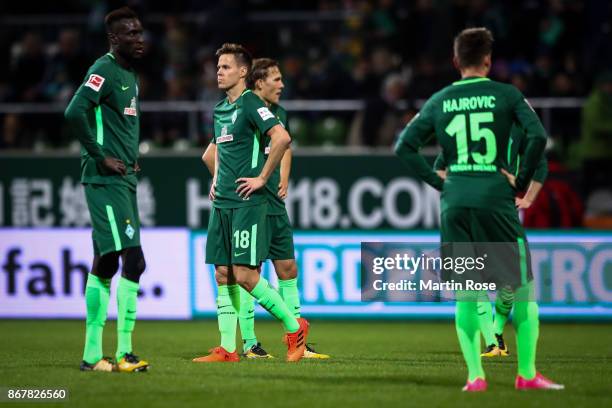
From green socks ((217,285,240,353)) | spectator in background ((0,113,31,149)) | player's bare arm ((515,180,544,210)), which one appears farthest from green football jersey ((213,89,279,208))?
spectator in background ((0,113,31,149))

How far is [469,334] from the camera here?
7320 mm

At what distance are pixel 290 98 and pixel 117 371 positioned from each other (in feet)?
32.5

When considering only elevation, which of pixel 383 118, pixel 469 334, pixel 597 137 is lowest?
pixel 469 334

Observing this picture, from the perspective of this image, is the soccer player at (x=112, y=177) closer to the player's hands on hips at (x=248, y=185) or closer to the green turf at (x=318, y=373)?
the green turf at (x=318, y=373)

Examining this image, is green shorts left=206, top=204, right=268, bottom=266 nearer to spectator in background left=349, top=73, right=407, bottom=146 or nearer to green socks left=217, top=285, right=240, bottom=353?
green socks left=217, top=285, right=240, bottom=353

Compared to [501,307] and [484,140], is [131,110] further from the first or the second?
[501,307]

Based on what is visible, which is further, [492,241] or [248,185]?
[248,185]

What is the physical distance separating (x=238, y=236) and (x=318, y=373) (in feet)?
4.22

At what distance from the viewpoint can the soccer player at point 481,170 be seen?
728 centimetres

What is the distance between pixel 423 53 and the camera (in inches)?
718

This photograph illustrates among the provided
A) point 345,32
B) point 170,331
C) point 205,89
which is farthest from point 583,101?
point 170,331

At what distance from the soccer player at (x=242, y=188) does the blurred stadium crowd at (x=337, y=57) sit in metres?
7.56

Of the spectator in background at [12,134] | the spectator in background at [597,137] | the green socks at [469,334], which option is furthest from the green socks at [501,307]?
the spectator in background at [12,134]

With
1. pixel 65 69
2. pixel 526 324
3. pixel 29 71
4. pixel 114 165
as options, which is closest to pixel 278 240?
pixel 114 165
